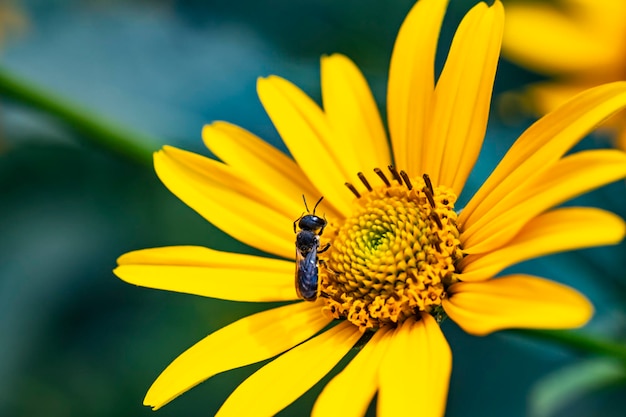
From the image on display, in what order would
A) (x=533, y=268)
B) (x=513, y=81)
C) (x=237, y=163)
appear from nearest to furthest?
(x=237, y=163) → (x=533, y=268) → (x=513, y=81)

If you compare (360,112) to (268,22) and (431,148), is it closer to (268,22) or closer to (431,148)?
(431,148)

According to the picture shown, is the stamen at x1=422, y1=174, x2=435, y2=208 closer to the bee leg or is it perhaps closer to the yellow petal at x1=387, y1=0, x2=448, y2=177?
the yellow petal at x1=387, y1=0, x2=448, y2=177

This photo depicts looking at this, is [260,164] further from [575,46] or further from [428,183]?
[575,46]

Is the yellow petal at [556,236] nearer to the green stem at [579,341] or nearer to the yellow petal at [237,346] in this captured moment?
the green stem at [579,341]

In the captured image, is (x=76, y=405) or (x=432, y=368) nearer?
(x=432, y=368)

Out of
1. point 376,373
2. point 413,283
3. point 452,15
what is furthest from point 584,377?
point 452,15

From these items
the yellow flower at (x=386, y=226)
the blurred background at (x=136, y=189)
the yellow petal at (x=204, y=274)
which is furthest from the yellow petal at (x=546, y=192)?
the blurred background at (x=136, y=189)
